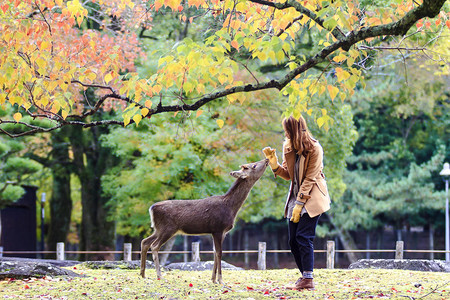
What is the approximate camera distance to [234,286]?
7480 millimetres

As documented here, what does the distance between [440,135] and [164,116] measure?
20.3 metres

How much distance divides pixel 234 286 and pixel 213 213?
3.19ft

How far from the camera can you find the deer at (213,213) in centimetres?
760

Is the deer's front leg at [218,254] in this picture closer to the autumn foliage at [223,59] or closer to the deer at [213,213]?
the deer at [213,213]

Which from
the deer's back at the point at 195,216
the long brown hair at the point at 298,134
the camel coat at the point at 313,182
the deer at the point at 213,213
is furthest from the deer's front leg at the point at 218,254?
the long brown hair at the point at 298,134

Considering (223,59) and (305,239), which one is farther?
(305,239)

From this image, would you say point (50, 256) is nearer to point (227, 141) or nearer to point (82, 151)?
point (82, 151)

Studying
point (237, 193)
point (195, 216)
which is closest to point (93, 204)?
point (195, 216)

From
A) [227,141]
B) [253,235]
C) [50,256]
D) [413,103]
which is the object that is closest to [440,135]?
[413,103]

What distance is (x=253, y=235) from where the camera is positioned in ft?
139

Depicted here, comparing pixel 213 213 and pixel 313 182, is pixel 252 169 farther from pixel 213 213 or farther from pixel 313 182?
pixel 313 182

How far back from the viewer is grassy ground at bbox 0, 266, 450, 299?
21.4ft

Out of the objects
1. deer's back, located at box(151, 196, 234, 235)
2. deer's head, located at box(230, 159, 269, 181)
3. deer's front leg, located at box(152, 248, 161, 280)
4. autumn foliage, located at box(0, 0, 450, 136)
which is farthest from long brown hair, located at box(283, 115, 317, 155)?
deer's front leg, located at box(152, 248, 161, 280)

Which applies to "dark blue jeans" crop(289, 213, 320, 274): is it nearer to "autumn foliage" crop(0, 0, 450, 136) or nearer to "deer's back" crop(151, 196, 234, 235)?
"deer's back" crop(151, 196, 234, 235)
